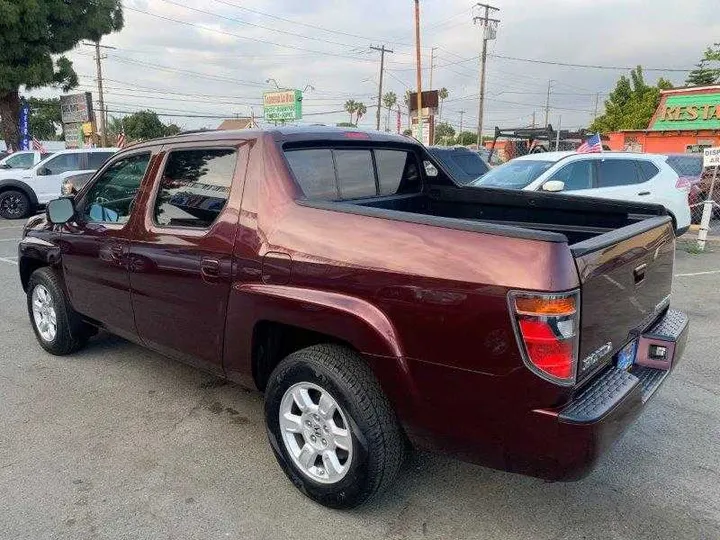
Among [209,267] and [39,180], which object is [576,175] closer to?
[209,267]

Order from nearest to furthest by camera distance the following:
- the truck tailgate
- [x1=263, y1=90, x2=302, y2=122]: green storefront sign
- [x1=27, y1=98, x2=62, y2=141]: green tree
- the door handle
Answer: the truck tailgate → the door handle → [x1=263, y1=90, x2=302, y2=122]: green storefront sign → [x1=27, y1=98, x2=62, y2=141]: green tree

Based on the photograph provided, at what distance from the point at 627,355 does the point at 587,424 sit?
0.75 metres

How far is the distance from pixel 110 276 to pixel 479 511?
2.75 meters

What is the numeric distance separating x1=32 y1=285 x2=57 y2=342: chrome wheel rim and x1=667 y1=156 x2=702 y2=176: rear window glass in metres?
14.5

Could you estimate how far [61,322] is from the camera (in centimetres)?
454

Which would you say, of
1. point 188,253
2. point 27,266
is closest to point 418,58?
point 27,266

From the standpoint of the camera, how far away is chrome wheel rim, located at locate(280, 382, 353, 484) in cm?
262

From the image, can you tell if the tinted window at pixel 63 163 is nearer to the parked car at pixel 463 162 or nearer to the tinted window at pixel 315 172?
the parked car at pixel 463 162

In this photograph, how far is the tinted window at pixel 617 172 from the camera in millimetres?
9023

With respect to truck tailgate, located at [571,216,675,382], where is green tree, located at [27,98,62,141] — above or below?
above

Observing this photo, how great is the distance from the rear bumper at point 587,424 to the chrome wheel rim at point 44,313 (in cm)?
→ 403

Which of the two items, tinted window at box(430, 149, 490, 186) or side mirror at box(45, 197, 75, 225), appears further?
tinted window at box(430, 149, 490, 186)

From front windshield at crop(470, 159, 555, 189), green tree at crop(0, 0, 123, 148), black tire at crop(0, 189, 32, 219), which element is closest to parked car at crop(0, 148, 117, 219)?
black tire at crop(0, 189, 32, 219)

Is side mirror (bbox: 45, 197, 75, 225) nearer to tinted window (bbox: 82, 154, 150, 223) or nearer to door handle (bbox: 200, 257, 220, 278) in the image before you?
tinted window (bbox: 82, 154, 150, 223)
